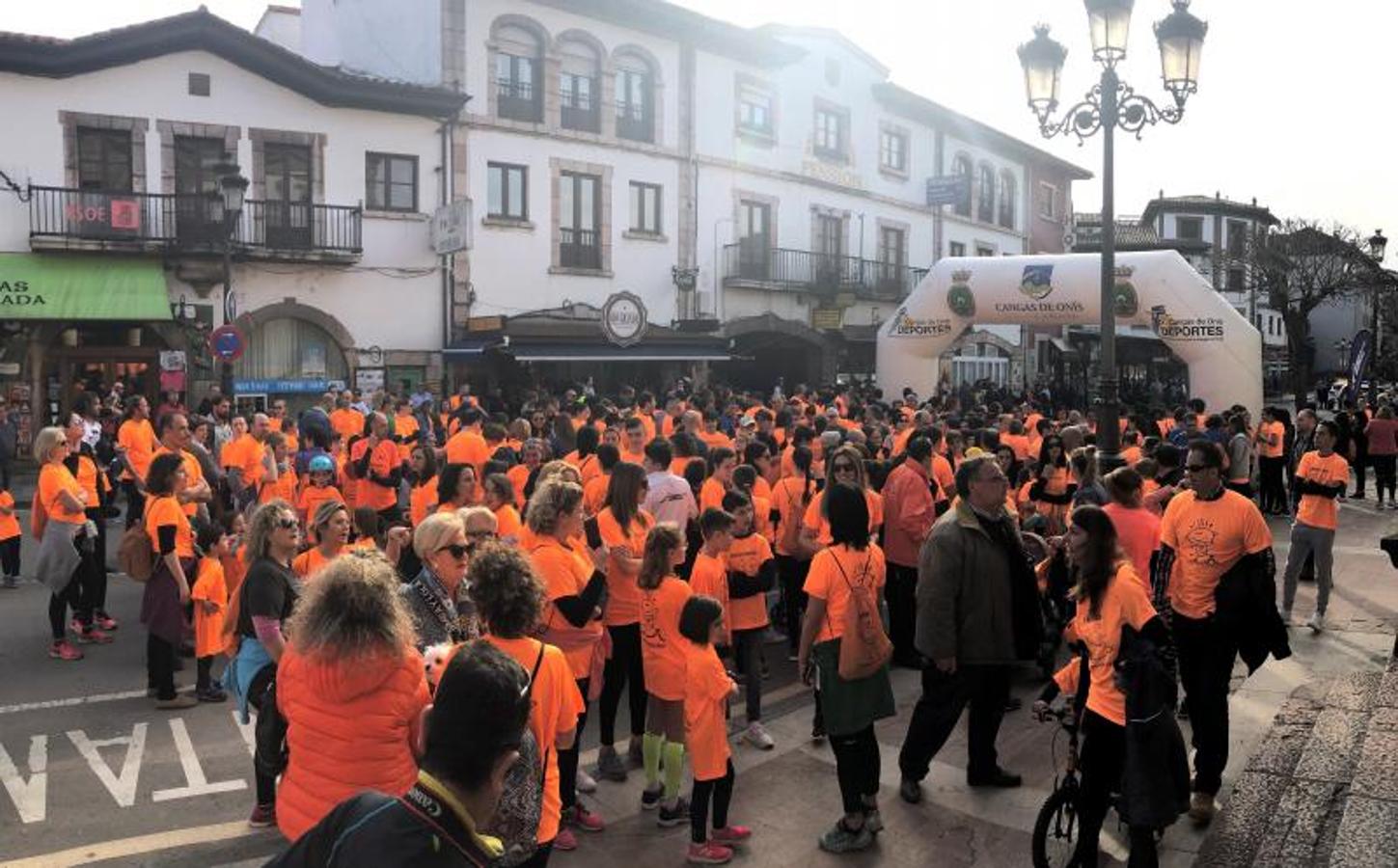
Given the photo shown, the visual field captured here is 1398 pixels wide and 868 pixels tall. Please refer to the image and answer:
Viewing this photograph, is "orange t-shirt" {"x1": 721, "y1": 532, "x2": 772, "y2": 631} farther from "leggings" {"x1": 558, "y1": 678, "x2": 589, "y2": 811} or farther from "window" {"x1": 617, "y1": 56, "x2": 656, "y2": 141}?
"window" {"x1": 617, "y1": 56, "x2": 656, "y2": 141}

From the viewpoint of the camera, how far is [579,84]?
24172mm

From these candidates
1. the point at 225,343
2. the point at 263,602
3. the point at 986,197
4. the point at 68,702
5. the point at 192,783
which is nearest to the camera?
the point at 263,602

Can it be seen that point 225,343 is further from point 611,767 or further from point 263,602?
point 263,602

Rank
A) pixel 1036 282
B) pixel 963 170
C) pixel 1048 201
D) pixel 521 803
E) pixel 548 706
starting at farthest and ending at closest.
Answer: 1. pixel 1048 201
2. pixel 963 170
3. pixel 1036 282
4. pixel 548 706
5. pixel 521 803

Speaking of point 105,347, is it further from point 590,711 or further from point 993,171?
point 993,171

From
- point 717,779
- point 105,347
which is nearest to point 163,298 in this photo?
point 105,347

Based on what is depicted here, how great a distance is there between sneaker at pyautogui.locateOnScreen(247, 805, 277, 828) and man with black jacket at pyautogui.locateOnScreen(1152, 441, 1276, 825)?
460cm

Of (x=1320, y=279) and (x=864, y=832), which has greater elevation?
(x=1320, y=279)

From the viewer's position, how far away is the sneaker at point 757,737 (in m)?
6.34

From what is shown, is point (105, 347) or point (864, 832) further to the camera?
point (105, 347)

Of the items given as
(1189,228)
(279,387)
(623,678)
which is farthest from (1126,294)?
(1189,228)

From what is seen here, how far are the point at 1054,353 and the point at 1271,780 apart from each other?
38.4 metres

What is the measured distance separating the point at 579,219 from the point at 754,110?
7188mm

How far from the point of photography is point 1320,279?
39.2 m
